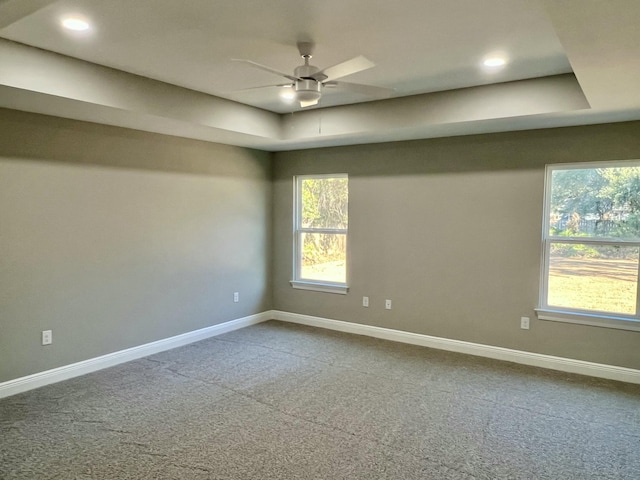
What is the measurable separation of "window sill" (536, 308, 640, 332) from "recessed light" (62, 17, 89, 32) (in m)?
4.48

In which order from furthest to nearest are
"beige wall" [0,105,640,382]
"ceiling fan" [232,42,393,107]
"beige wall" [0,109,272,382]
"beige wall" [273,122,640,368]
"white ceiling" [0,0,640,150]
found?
"beige wall" [273,122,640,368], "beige wall" [0,105,640,382], "beige wall" [0,109,272,382], "ceiling fan" [232,42,393,107], "white ceiling" [0,0,640,150]

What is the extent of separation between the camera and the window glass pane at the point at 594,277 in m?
3.93

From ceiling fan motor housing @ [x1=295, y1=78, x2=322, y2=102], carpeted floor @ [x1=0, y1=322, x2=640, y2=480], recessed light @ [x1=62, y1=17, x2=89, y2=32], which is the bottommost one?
carpeted floor @ [x1=0, y1=322, x2=640, y2=480]

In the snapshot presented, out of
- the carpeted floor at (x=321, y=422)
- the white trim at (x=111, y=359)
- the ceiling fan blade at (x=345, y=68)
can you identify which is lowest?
the carpeted floor at (x=321, y=422)

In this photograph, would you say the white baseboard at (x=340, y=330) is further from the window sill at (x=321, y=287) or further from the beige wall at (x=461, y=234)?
the window sill at (x=321, y=287)

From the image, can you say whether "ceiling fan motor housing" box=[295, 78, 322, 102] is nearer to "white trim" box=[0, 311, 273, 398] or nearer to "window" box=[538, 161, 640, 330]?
"window" box=[538, 161, 640, 330]

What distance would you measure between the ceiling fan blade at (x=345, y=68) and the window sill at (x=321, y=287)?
3.14m

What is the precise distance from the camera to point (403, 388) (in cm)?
370

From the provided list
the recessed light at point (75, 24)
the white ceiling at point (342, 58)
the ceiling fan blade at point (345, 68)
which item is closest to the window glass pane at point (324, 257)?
the white ceiling at point (342, 58)

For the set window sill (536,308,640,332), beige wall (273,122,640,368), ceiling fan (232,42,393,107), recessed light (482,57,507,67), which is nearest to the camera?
ceiling fan (232,42,393,107)

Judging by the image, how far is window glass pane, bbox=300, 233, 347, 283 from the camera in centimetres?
561

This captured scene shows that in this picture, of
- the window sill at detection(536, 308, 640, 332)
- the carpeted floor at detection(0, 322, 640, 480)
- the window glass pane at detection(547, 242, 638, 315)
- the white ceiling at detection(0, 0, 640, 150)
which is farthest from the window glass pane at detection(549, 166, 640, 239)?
the carpeted floor at detection(0, 322, 640, 480)

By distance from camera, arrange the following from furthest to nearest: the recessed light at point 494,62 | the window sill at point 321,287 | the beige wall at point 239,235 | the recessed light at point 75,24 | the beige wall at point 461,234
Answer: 1. the window sill at point 321,287
2. the beige wall at point 461,234
3. the beige wall at point 239,235
4. the recessed light at point 494,62
5. the recessed light at point 75,24

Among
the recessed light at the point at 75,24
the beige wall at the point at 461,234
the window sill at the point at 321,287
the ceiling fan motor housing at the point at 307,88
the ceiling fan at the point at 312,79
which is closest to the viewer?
the recessed light at the point at 75,24
